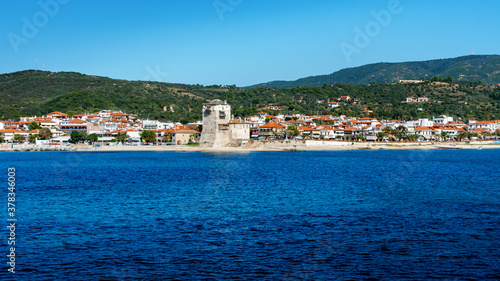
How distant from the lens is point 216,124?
7456 cm

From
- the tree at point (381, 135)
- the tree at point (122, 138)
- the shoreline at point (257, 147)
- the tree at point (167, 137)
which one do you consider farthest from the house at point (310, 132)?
the tree at point (122, 138)

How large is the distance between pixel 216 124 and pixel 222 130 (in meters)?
1.59

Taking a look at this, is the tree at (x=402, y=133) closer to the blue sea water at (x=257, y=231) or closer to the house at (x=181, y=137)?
the house at (x=181, y=137)

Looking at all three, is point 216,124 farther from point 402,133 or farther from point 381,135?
point 402,133

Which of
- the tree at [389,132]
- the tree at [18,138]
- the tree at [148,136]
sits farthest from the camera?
the tree at [389,132]

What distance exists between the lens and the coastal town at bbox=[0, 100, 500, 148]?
7581 cm

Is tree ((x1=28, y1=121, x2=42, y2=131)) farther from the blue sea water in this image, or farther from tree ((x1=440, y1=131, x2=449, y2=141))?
tree ((x1=440, y1=131, x2=449, y2=141))

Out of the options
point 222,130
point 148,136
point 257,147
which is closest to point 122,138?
point 148,136

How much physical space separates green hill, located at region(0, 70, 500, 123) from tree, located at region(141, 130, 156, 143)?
20.5 meters

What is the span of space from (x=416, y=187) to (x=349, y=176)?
23.9ft

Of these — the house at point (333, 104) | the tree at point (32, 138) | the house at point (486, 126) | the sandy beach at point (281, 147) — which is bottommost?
the sandy beach at point (281, 147)

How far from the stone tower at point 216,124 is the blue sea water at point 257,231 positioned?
148 feet

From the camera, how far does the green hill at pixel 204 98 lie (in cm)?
11875

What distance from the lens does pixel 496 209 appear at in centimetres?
2019
